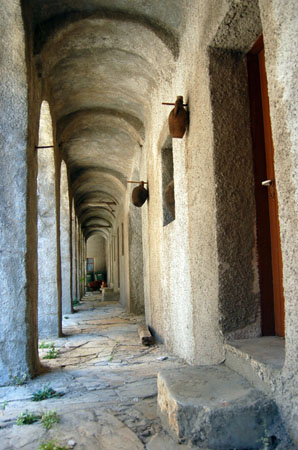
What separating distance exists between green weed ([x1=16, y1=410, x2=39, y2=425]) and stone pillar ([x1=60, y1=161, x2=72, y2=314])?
659 centimetres

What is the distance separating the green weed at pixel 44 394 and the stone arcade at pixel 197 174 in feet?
1.64

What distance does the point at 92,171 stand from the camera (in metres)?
10.9

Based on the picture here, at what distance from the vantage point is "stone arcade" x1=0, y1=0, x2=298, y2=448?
1.97 metres

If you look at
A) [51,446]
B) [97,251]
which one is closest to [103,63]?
[51,446]

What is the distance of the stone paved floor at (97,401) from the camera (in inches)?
87.0

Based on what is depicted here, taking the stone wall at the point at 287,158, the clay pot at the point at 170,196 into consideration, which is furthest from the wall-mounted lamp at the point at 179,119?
the stone wall at the point at 287,158

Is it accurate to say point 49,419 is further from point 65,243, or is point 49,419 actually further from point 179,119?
point 65,243

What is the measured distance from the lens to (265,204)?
9.83 ft

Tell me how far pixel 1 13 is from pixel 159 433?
385cm

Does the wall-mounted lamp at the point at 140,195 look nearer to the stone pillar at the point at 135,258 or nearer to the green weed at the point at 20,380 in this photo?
the stone pillar at the point at 135,258

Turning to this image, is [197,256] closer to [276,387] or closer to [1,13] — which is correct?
[276,387]

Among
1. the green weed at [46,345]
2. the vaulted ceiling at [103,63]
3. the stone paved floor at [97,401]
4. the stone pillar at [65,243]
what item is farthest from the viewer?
the stone pillar at [65,243]

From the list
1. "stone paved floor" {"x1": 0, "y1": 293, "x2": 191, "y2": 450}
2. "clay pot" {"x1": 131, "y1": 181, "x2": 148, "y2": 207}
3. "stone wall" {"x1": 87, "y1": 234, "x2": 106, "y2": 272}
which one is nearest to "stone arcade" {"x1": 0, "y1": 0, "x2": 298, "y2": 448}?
"stone paved floor" {"x1": 0, "y1": 293, "x2": 191, "y2": 450}

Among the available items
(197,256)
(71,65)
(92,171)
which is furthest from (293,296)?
(92,171)
